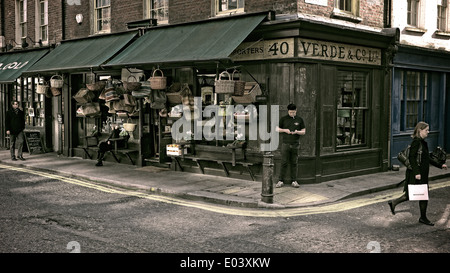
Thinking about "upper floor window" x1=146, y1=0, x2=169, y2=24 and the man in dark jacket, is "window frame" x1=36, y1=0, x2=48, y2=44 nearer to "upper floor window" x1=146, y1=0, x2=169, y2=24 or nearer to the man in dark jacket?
the man in dark jacket

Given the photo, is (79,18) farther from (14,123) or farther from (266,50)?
(266,50)

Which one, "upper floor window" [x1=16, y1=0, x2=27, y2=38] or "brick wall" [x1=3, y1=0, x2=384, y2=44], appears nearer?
"brick wall" [x1=3, y1=0, x2=384, y2=44]

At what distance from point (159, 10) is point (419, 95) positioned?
9082mm

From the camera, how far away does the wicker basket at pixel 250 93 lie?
429 inches

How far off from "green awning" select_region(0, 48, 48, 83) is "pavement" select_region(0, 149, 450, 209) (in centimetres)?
419

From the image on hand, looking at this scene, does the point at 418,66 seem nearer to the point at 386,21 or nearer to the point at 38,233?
the point at 386,21

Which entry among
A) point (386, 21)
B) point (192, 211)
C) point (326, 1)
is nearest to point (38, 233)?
point (192, 211)

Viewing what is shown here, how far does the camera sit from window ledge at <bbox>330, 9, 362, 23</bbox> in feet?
37.2

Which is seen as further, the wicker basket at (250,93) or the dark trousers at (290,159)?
the wicker basket at (250,93)

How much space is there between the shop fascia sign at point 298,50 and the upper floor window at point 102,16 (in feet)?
20.1

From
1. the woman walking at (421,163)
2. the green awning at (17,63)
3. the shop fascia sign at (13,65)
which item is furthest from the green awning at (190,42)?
the shop fascia sign at (13,65)

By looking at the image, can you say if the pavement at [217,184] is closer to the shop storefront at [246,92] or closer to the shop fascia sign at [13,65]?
the shop storefront at [246,92]

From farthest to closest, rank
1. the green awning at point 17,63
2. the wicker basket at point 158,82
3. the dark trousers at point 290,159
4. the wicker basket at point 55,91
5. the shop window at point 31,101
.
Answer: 1. the shop window at point 31,101
2. the green awning at point 17,63
3. the wicker basket at point 55,91
4. the wicker basket at point 158,82
5. the dark trousers at point 290,159

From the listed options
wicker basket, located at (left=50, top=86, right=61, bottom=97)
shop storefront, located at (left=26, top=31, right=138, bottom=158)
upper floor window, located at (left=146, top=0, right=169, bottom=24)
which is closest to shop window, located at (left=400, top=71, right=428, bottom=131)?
upper floor window, located at (left=146, top=0, right=169, bottom=24)
